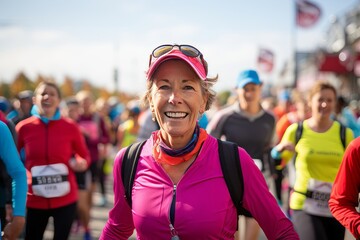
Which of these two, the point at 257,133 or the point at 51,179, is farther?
the point at 257,133

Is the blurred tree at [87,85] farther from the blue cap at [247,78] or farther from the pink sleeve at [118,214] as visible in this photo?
the pink sleeve at [118,214]

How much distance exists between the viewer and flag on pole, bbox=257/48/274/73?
32.7 metres

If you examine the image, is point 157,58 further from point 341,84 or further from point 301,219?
point 341,84

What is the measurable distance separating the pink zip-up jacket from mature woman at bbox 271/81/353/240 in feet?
5.40

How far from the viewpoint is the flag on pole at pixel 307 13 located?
843 inches

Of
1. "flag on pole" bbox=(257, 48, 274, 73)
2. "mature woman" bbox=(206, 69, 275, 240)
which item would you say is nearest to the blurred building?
"flag on pole" bbox=(257, 48, 274, 73)

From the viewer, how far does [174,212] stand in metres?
2.04

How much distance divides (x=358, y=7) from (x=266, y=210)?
31.5 m

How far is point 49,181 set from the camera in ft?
13.5

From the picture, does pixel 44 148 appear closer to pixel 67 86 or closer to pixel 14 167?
pixel 14 167

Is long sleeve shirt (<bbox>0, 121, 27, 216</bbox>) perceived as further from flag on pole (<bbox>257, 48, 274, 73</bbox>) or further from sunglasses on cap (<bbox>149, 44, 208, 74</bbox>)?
flag on pole (<bbox>257, 48, 274, 73</bbox>)

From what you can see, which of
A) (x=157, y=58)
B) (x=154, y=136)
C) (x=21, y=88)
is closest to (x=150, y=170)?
(x=154, y=136)

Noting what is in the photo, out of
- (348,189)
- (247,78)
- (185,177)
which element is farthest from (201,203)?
(247,78)

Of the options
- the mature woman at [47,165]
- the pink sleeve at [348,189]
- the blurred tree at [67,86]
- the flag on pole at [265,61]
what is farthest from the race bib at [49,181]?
the blurred tree at [67,86]
